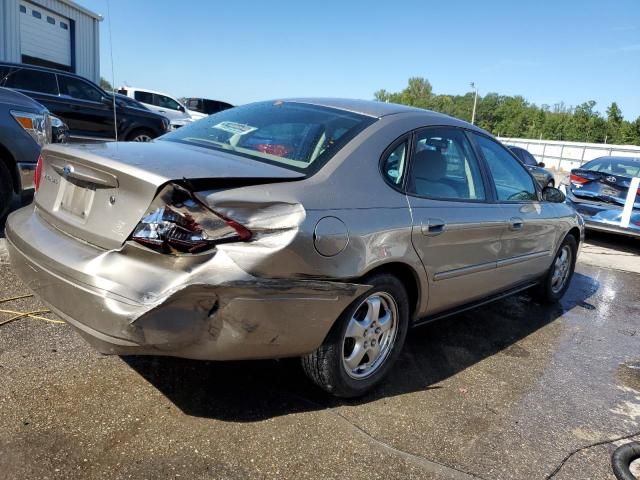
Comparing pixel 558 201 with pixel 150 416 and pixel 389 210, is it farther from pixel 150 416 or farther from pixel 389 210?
pixel 150 416

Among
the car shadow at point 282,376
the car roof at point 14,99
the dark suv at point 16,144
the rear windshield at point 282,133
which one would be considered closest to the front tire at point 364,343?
the car shadow at point 282,376

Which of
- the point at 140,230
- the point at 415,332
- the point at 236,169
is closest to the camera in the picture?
the point at 140,230

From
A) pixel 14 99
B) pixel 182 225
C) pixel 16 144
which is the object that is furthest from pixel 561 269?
pixel 14 99

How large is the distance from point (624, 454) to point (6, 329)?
3573mm

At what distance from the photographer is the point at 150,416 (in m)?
2.62

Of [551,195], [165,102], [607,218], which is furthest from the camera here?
[165,102]

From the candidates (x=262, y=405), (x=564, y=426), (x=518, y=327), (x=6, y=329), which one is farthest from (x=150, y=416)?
(x=518, y=327)

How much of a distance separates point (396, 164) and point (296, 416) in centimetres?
146

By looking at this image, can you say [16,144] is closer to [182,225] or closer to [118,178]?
[118,178]

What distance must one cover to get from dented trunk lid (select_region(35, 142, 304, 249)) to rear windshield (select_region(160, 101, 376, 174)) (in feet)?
0.54

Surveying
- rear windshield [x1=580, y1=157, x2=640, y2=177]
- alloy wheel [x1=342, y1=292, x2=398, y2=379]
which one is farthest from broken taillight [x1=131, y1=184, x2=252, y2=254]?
rear windshield [x1=580, y1=157, x2=640, y2=177]

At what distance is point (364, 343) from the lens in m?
2.95

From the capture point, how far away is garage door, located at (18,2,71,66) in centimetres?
1652

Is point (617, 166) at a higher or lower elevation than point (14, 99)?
lower
